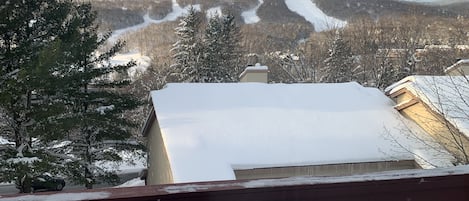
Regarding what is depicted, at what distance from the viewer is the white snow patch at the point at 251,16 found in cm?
6092

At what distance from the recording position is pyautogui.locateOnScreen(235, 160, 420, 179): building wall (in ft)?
22.9

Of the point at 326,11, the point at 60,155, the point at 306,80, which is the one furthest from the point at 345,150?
the point at 326,11

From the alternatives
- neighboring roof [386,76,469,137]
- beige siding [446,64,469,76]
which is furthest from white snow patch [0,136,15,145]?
beige siding [446,64,469,76]

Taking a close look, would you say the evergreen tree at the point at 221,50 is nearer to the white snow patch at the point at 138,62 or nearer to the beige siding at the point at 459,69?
the white snow patch at the point at 138,62

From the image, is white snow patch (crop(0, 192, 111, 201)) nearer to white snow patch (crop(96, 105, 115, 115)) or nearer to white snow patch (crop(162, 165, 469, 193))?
white snow patch (crop(162, 165, 469, 193))

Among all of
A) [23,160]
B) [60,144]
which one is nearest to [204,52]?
[60,144]

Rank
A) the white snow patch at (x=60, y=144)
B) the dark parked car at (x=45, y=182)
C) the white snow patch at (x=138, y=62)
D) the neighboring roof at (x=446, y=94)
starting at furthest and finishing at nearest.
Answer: the white snow patch at (x=138, y=62), the white snow patch at (x=60, y=144), the dark parked car at (x=45, y=182), the neighboring roof at (x=446, y=94)

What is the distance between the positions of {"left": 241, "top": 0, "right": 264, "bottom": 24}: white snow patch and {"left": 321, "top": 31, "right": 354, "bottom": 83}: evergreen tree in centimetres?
3147

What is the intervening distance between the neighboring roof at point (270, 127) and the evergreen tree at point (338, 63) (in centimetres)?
1845

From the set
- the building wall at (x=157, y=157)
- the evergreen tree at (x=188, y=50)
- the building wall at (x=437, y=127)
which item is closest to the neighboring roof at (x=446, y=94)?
the building wall at (x=437, y=127)

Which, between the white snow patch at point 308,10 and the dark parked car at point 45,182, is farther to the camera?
the white snow patch at point 308,10

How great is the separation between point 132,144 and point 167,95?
210 inches

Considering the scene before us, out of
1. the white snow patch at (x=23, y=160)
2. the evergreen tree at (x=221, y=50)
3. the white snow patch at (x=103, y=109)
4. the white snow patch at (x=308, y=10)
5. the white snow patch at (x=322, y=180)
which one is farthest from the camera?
the white snow patch at (x=308, y=10)

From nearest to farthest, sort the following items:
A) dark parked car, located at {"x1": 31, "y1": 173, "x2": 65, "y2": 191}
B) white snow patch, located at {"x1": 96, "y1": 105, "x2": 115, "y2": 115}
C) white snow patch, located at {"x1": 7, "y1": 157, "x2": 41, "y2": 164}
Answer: white snow patch, located at {"x1": 7, "y1": 157, "x2": 41, "y2": 164}
dark parked car, located at {"x1": 31, "y1": 173, "x2": 65, "y2": 191}
white snow patch, located at {"x1": 96, "y1": 105, "x2": 115, "y2": 115}
